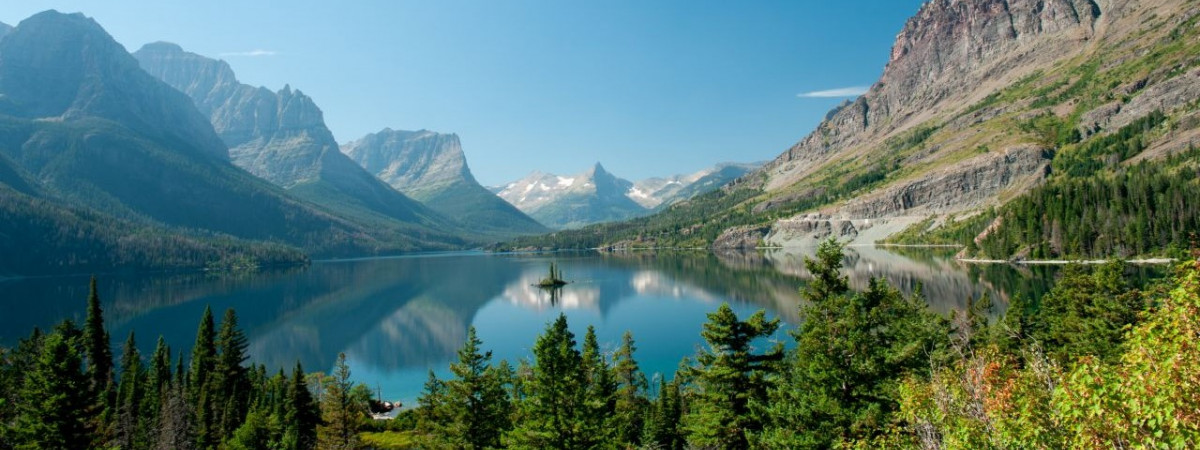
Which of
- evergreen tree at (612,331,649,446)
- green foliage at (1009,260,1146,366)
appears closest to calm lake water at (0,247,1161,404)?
evergreen tree at (612,331,649,446)

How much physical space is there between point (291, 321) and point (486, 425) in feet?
379

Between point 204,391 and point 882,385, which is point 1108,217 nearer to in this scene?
point 882,385

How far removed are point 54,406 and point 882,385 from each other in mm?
46400

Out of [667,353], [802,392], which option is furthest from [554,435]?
[667,353]

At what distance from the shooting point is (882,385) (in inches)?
983

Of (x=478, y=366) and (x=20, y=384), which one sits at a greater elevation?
(x=478, y=366)

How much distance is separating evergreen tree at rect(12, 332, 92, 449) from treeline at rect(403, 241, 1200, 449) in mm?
20986

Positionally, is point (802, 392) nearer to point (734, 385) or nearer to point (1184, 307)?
point (734, 385)

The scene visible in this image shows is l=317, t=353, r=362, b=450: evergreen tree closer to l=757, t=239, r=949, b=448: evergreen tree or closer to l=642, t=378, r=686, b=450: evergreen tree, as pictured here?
l=642, t=378, r=686, b=450: evergreen tree

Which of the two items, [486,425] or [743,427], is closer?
[743,427]

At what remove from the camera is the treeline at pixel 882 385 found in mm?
10984

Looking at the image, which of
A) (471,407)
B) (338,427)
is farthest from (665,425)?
(338,427)

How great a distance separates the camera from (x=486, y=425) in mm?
34219

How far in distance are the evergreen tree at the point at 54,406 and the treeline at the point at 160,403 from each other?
0.05m
